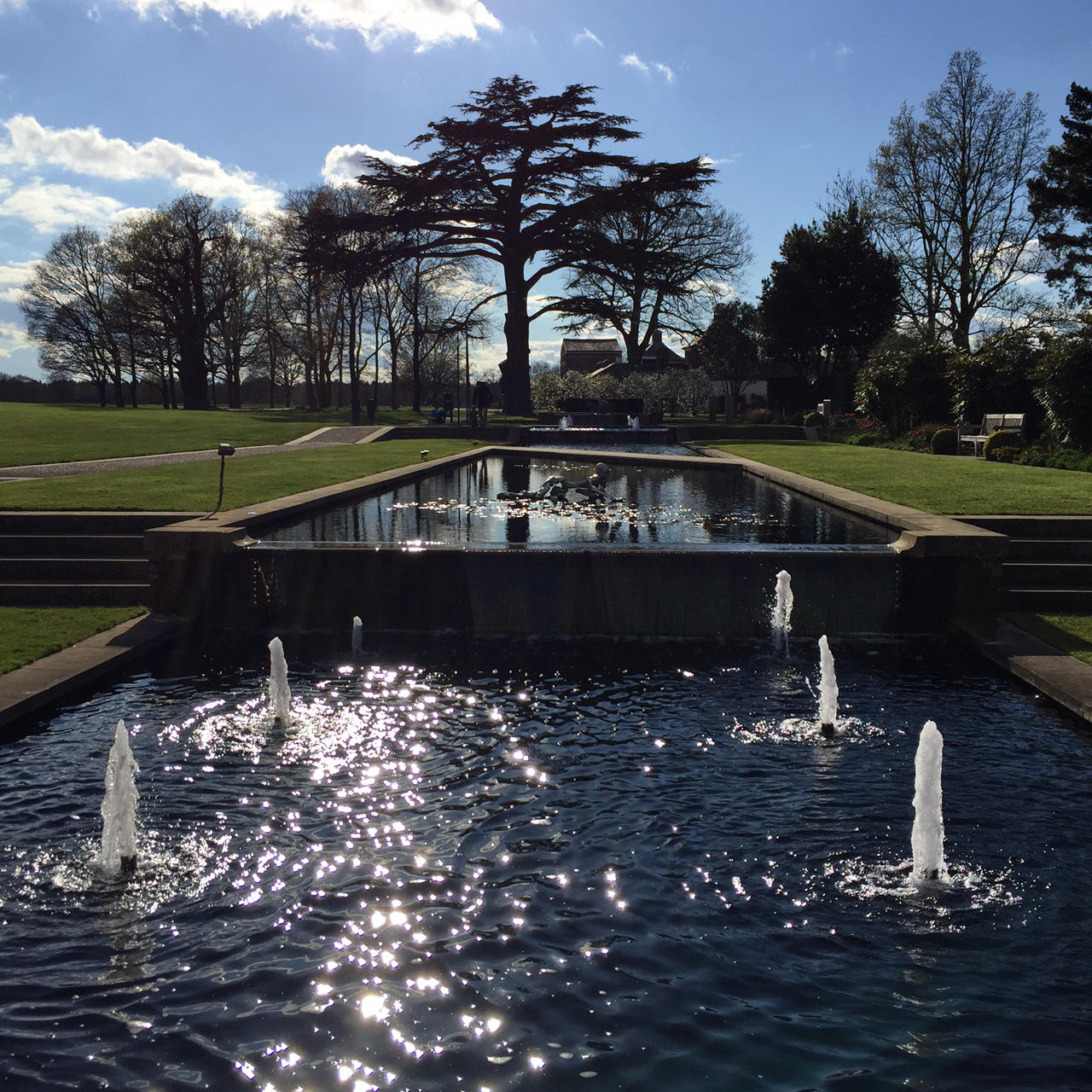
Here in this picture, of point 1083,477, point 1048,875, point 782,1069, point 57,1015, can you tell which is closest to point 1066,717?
point 1048,875

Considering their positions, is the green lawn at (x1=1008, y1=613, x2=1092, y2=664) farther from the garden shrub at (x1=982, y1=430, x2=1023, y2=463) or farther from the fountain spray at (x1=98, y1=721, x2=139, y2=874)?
the garden shrub at (x1=982, y1=430, x2=1023, y2=463)

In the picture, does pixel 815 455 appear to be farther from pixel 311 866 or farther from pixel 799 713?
pixel 311 866

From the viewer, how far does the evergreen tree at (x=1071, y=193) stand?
35875 mm

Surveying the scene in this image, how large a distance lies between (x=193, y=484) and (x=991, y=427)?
1978 centimetres

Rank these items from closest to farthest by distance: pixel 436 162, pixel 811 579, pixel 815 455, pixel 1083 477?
pixel 811 579
pixel 1083 477
pixel 815 455
pixel 436 162

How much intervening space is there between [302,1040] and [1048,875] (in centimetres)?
348

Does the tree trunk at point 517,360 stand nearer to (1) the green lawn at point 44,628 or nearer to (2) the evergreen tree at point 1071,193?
(2) the evergreen tree at point 1071,193

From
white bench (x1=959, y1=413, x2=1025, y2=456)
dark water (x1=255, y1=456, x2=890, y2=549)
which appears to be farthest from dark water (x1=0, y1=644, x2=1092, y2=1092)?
white bench (x1=959, y1=413, x2=1025, y2=456)

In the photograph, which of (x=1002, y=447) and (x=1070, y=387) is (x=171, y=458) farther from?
(x=1070, y=387)

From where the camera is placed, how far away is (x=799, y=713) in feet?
23.4

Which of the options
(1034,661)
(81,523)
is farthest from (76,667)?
(1034,661)

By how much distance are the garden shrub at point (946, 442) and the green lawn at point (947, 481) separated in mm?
2669

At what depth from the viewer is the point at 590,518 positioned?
1364 cm

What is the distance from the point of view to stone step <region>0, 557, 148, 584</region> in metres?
10.9
